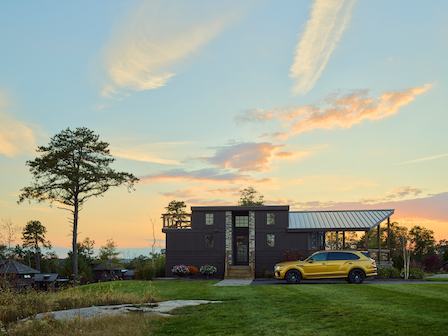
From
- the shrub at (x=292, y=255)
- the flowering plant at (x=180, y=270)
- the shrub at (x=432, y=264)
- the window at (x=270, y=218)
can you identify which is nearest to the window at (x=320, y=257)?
the shrub at (x=292, y=255)

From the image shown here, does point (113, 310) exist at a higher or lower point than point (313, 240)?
lower

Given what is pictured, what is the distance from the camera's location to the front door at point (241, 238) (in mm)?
30812

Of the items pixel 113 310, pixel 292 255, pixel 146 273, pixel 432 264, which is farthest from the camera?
pixel 432 264

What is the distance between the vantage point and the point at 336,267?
19.5 meters

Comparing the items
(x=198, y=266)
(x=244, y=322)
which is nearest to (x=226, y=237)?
(x=198, y=266)

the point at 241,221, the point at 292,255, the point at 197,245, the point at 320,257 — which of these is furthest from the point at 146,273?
the point at 320,257

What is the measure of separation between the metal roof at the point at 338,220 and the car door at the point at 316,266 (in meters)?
8.89

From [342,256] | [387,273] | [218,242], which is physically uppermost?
[218,242]

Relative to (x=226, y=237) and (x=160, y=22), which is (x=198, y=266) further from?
(x=160, y=22)

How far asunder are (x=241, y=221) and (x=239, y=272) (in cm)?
473

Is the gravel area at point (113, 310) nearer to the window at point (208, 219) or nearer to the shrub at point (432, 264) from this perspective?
the window at point (208, 219)

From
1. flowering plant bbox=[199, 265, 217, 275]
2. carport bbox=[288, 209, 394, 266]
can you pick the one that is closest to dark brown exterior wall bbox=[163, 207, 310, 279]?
carport bbox=[288, 209, 394, 266]

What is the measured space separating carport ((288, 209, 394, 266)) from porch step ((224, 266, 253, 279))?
451 cm

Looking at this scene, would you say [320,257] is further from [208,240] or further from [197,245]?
[197,245]
